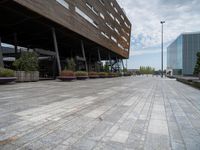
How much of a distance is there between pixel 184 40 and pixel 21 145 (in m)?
97.1

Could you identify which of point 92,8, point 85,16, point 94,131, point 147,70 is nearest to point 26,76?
point 94,131

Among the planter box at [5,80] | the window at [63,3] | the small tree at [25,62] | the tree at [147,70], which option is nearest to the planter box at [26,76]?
the small tree at [25,62]

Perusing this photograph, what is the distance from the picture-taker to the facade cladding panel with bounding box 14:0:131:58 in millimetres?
23422

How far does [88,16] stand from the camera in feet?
118

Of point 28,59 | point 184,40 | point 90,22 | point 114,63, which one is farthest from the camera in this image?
point 184,40

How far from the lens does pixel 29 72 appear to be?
2092 cm

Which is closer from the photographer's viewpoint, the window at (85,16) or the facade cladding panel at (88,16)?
the facade cladding panel at (88,16)

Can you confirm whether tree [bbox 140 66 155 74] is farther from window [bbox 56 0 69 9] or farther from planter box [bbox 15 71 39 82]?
planter box [bbox 15 71 39 82]

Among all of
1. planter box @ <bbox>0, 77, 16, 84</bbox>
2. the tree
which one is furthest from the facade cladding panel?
the tree

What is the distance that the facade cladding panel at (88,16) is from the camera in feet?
76.8

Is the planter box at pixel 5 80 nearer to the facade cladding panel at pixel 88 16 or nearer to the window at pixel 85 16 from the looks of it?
the facade cladding panel at pixel 88 16

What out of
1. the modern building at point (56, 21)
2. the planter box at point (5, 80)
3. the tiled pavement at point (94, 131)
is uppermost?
the modern building at point (56, 21)

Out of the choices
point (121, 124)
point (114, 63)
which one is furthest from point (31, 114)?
point (114, 63)

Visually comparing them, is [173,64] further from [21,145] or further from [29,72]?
[21,145]
